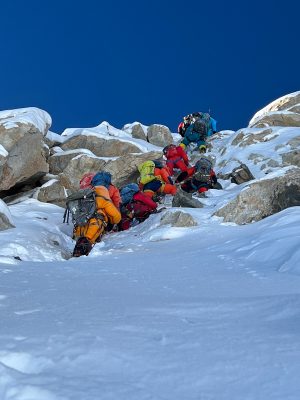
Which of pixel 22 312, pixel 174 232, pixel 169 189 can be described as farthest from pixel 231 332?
pixel 169 189

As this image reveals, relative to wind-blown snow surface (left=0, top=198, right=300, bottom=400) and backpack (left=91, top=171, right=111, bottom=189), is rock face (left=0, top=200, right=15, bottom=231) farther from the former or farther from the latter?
wind-blown snow surface (left=0, top=198, right=300, bottom=400)

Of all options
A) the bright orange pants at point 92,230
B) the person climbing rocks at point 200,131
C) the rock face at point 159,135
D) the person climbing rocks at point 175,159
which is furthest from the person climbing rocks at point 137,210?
the rock face at point 159,135

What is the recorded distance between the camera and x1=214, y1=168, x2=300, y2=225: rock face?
1105cm

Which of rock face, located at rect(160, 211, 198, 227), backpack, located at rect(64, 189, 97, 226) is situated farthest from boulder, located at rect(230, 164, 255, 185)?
backpack, located at rect(64, 189, 97, 226)

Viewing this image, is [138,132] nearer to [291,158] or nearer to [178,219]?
[291,158]

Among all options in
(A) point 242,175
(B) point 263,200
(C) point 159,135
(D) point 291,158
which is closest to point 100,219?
(B) point 263,200

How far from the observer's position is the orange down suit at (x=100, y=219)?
1160cm

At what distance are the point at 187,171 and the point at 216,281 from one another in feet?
44.1

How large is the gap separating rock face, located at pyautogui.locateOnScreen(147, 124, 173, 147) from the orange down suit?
1848cm

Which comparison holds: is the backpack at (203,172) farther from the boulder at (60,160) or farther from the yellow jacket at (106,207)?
the boulder at (60,160)

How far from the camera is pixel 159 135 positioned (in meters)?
31.4

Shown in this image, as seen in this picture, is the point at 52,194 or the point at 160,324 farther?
the point at 52,194

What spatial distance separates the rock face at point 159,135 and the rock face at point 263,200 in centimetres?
1954

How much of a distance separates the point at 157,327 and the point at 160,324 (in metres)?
0.08
